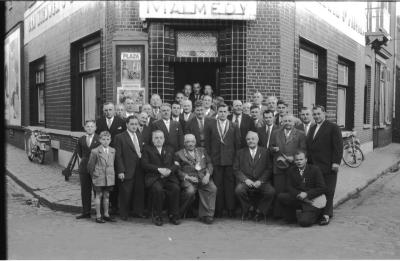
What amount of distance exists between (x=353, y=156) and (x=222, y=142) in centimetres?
765

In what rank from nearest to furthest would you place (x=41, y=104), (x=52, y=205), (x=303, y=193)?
(x=303, y=193) → (x=52, y=205) → (x=41, y=104)

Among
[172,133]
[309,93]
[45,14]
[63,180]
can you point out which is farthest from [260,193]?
[45,14]

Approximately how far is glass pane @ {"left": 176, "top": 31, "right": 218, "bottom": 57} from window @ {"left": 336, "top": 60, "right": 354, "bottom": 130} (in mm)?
7131

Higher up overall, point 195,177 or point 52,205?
point 195,177

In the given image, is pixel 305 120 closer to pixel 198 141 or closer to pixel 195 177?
pixel 198 141

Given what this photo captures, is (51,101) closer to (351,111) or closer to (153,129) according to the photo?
(153,129)

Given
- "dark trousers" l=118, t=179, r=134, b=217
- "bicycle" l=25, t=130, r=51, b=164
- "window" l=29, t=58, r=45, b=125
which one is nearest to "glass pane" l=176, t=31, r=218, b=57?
"dark trousers" l=118, t=179, r=134, b=217

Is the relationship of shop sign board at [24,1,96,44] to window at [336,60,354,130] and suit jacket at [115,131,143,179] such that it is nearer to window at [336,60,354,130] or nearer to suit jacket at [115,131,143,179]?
suit jacket at [115,131,143,179]

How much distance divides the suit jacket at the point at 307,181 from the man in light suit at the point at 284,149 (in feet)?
0.69

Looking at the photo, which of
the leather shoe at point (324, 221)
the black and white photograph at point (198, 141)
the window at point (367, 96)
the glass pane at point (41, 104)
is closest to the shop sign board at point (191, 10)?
the black and white photograph at point (198, 141)

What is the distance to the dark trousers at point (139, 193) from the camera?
7703 millimetres

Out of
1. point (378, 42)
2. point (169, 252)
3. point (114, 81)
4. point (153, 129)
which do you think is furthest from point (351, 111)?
point (169, 252)

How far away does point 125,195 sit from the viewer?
300 inches

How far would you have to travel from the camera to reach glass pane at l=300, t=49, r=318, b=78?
40.4 ft
